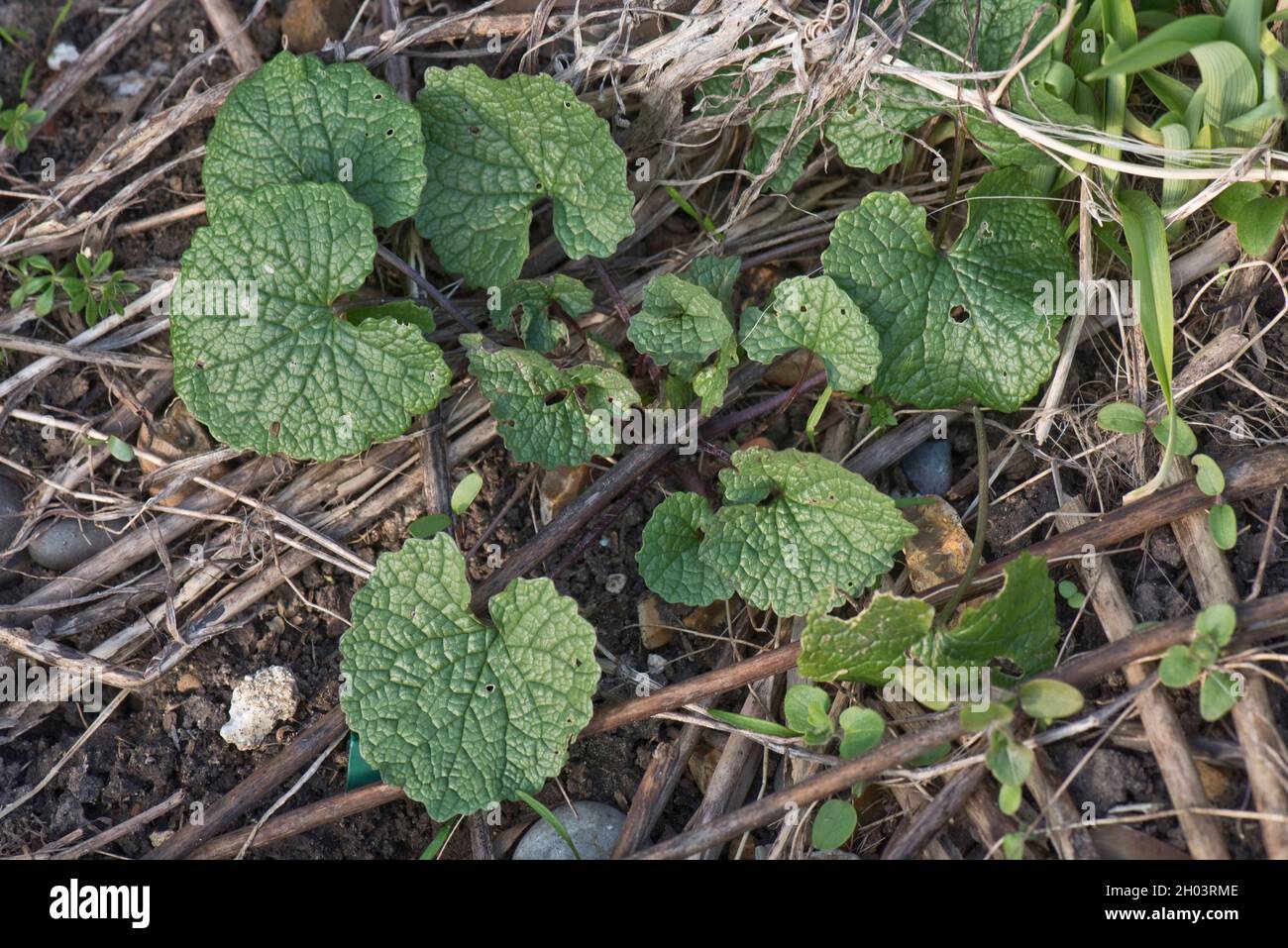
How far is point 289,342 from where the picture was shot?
90.8 inches

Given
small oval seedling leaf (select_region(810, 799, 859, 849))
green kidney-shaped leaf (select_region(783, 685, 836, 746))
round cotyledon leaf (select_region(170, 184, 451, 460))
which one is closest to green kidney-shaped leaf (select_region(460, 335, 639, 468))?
round cotyledon leaf (select_region(170, 184, 451, 460))

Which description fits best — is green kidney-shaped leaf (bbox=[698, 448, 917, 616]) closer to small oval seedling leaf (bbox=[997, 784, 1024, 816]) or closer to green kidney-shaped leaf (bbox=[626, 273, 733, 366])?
green kidney-shaped leaf (bbox=[626, 273, 733, 366])

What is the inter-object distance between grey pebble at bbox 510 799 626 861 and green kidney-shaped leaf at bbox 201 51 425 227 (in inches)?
55.4

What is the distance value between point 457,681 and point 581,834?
1.43ft

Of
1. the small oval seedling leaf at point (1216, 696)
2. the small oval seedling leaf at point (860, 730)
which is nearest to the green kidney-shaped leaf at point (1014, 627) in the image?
the small oval seedling leaf at point (860, 730)

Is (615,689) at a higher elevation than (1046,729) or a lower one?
lower

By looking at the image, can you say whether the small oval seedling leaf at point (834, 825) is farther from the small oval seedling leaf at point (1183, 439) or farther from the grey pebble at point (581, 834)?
the small oval seedling leaf at point (1183, 439)

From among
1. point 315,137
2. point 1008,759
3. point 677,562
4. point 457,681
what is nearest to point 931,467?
point 677,562

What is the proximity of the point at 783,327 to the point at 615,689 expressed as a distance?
899mm

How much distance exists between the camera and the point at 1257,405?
2252mm

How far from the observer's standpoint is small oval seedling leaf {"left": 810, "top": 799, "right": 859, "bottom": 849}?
2031mm
